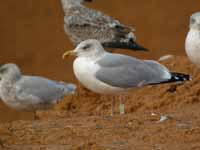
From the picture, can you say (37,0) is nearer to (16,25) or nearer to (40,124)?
(16,25)

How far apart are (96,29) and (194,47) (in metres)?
2.49

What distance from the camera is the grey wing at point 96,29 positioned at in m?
12.1

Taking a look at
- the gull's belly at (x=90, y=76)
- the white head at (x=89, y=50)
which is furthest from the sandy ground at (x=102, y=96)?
the white head at (x=89, y=50)

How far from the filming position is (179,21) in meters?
20.2

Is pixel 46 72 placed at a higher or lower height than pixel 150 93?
higher

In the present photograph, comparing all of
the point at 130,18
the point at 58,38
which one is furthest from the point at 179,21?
the point at 58,38

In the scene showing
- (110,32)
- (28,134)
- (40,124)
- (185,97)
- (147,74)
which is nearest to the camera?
(28,134)

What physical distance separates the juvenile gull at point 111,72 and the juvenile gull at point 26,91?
66.9 inches

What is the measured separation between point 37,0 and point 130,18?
2202mm

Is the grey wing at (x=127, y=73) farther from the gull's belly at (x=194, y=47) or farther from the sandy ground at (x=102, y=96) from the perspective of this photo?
the gull's belly at (x=194, y=47)

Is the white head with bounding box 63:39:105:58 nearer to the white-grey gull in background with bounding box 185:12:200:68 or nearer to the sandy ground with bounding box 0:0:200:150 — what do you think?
the sandy ground with bounding box 0:0:200:150

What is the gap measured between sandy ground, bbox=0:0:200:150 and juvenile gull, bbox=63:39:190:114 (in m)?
0.32

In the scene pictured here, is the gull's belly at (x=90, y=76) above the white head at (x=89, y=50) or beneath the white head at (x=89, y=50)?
beneath

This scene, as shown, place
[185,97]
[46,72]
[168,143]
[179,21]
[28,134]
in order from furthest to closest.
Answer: [179,21] → [46,72] → [185,97] → [28,134] → [168,143]
